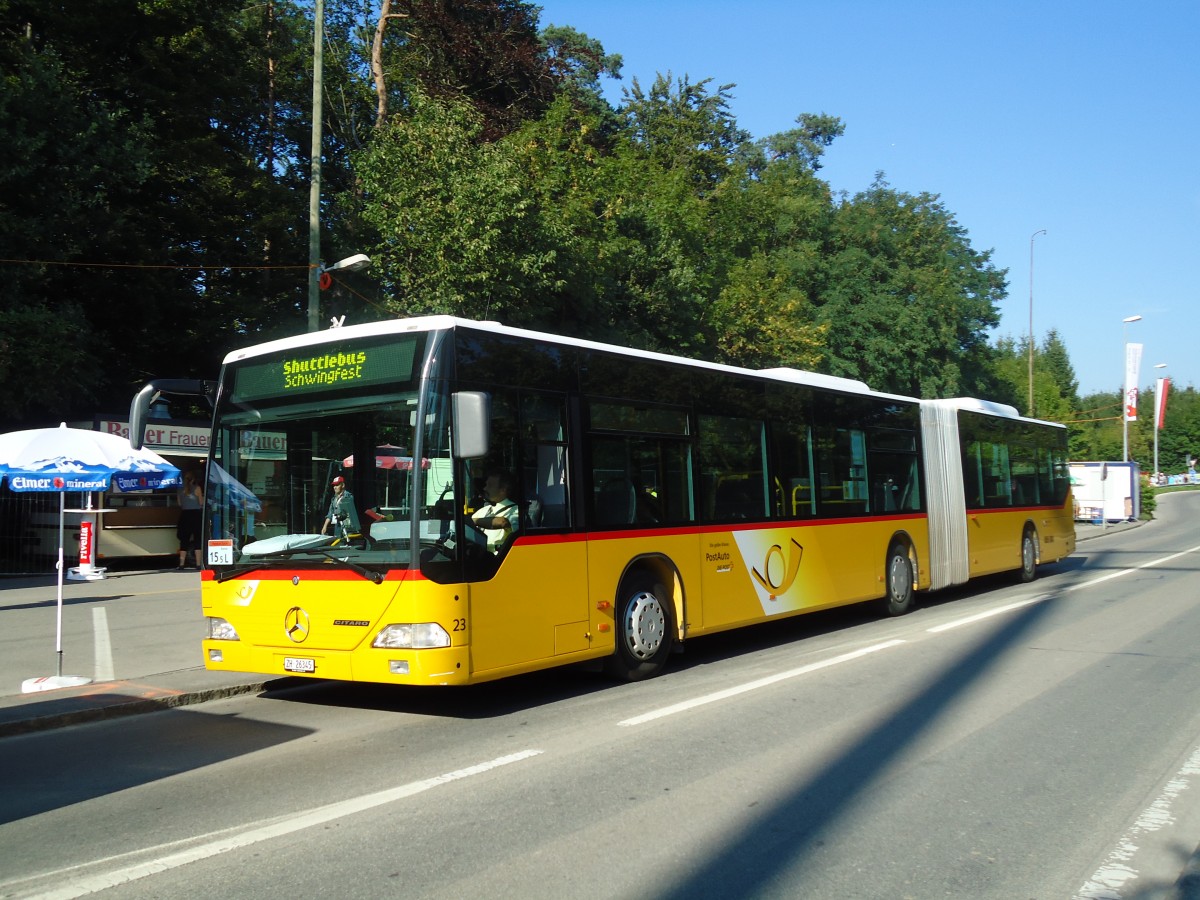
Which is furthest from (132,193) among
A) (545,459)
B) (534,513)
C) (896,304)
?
(896,304)

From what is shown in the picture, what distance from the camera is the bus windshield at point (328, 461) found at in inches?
303

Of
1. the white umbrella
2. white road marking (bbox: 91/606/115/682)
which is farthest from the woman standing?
the white umbrella

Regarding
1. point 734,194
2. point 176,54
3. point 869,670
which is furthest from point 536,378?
point 734,194

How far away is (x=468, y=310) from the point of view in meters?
21.1

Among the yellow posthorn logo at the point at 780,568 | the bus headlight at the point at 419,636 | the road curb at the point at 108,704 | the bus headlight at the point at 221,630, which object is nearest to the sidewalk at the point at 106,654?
the road curb at the point at 108,704

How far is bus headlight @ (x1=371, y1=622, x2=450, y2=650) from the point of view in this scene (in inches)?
297

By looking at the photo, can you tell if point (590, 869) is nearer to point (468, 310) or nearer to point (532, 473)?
point (532, 473)

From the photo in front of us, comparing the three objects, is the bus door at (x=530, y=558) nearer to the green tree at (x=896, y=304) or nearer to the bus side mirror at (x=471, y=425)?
the bus side mirror at (x=471, y=425)

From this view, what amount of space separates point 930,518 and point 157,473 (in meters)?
11.1

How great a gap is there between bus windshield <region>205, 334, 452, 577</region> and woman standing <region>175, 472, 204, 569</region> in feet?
46.3

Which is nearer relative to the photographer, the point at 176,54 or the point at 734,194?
the point at 176,54

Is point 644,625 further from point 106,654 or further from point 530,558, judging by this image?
point 106,654

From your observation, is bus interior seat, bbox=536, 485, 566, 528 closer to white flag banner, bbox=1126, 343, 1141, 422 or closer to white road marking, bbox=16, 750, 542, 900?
white road marking, bbox=16, 750, 542, 900

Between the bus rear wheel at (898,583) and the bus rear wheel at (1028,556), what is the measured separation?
18.1 feet
